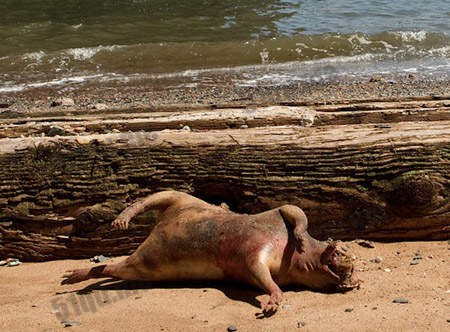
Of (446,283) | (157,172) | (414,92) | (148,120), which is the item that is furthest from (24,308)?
(414,92)

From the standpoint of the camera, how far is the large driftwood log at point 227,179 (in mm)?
4168

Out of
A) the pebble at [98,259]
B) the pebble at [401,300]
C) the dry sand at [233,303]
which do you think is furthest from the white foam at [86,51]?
the pebble at [401,300]

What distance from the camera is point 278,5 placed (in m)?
20.7

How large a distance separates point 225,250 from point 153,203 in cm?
62

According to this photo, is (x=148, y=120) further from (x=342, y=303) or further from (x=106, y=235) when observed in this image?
(x=342, y=303)

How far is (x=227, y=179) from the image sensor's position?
A: 13.8 feet

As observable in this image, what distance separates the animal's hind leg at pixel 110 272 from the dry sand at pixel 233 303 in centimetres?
6

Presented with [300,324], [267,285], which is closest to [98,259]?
[267,285]

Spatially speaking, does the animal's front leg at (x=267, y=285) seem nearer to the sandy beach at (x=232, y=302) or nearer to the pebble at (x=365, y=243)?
the sandy beach at (x=232, y=302)

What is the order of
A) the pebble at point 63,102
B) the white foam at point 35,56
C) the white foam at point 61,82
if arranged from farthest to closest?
the white foam at point 35,56 < the white foam at point 61,82 < the pebble at point 63,102

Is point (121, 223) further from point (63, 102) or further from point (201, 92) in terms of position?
point (201, 92)

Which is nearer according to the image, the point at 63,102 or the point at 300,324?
the point at 300,324

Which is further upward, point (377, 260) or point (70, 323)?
point (70, 323)

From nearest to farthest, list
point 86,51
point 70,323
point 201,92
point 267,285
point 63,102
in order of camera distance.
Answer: point 70,323 → point 267,285 → point 63,102 → point 201,92 → point 86,51
